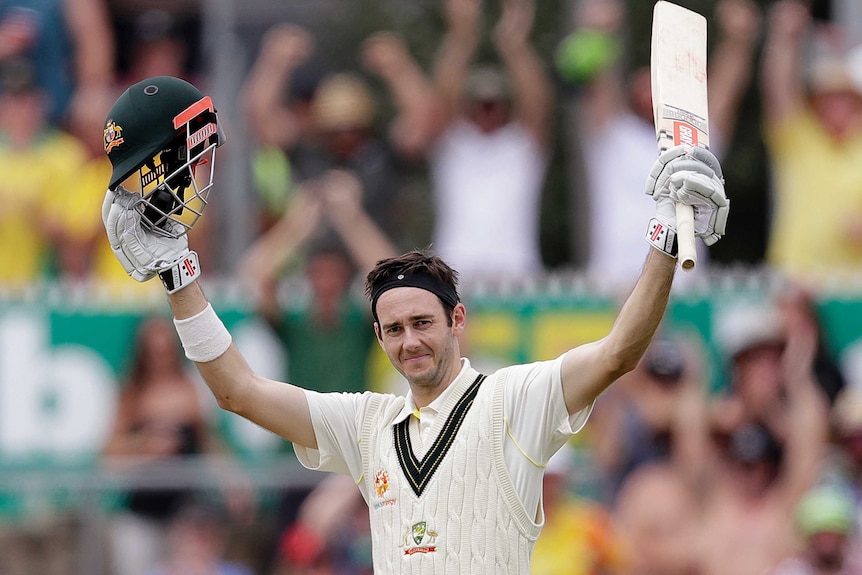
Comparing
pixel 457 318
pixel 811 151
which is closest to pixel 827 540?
pixel 811 151

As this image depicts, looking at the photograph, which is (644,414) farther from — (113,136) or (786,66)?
(113,136)

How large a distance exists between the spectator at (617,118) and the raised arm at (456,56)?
63 cm

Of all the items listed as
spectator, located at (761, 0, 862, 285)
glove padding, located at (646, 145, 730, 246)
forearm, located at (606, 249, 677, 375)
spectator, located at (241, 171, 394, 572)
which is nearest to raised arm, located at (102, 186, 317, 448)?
forearm, located at (606, 249, 677, 375)

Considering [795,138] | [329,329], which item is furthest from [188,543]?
[795,138]

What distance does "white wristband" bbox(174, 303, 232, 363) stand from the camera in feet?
17.7

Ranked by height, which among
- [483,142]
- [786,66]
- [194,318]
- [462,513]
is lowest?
[462,513]

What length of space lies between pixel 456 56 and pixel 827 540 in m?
4.23

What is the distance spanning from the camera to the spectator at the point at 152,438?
394 inches

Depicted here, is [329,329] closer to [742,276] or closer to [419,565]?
[742,276]

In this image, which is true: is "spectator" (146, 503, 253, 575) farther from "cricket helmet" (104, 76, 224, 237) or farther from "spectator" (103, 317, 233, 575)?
"cricket helmet" (104, 76, 224, 237)

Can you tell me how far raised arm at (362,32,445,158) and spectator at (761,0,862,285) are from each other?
2.16 m

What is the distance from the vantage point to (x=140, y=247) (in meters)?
5.33

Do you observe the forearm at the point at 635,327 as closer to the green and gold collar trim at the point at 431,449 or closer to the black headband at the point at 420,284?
the green and gold collar trim at the point at 431,449

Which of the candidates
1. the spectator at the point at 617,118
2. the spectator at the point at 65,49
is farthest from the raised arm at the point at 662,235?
the spectator at the point at 65,49
